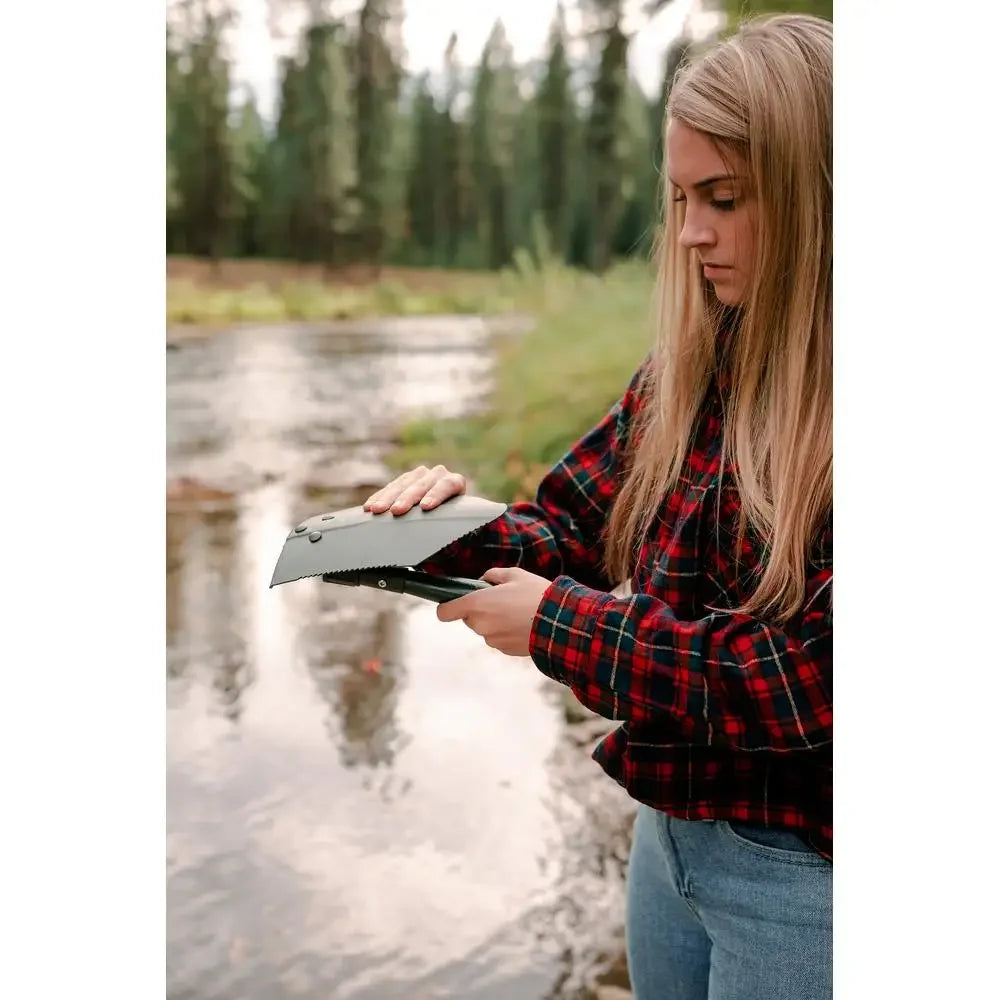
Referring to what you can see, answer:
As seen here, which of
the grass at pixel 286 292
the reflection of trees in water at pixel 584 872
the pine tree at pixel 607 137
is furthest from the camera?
the grass at pixel 286 292

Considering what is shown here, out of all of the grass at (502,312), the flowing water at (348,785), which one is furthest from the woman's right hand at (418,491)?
the grass at (502,312)

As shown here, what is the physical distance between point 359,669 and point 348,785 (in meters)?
0.71

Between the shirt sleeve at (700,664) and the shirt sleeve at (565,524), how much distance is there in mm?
226

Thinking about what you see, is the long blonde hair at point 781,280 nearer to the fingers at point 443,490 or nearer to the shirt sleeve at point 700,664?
the shirt sleeve at point 700,664

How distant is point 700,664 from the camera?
3.08 feet

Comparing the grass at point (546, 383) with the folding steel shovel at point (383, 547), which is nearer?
the folding steel shovel at point (383, 547)

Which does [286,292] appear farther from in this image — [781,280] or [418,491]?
[781,280]

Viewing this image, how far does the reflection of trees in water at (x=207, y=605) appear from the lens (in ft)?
12.4

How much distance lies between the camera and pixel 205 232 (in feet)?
19.7

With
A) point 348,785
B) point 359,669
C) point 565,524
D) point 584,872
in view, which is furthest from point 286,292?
point 565,524

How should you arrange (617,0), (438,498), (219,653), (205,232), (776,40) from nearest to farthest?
(776,40)
(438,498)
(219,653)
(617,0)
(205,232)
